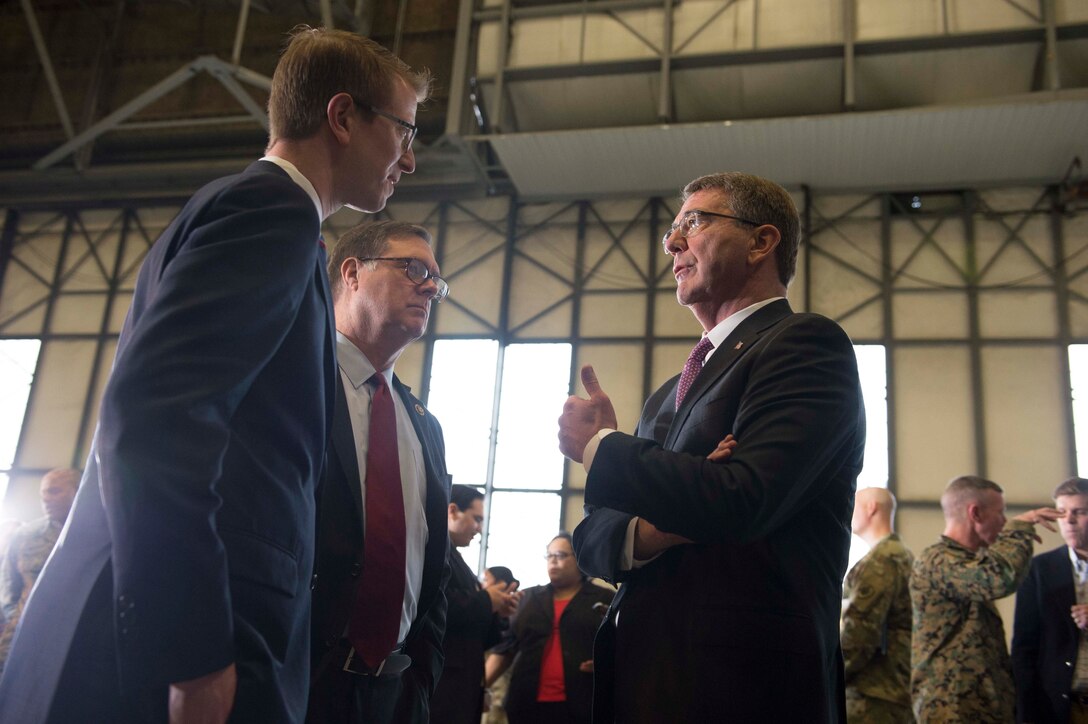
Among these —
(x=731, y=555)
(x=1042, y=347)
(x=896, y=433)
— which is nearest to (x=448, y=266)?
(x=896, y=433)

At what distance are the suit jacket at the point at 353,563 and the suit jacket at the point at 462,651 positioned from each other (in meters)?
1.74

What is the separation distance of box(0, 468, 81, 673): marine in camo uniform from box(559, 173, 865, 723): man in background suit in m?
4.19

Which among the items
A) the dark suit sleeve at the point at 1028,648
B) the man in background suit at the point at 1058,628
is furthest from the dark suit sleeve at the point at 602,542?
the dark suit sleeve at the point at 1028,648

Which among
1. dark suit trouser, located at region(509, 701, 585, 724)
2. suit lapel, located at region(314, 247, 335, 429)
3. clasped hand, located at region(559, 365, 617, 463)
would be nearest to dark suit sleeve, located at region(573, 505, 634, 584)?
clasped hand, located at region(559, 365, 617, 463)

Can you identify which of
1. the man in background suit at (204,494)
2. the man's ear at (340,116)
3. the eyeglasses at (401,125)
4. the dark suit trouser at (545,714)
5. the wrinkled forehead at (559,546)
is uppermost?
the eyeglasses at (401,125)

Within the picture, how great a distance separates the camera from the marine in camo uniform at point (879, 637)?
3.88 m

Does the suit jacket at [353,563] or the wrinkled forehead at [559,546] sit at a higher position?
the wrinkled forehead at [559,546]

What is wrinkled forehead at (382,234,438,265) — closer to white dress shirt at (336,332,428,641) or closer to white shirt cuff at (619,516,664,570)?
white dress shirt at (336,332,428,641)

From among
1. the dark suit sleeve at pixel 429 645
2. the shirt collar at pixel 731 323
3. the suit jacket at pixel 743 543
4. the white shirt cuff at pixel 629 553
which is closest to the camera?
the suit jacket at pixel 743 543

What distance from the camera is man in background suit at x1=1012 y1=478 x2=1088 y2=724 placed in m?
3.91

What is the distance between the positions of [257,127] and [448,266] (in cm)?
296

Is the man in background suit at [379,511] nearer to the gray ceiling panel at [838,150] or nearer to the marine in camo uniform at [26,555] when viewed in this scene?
the marine in camo uniform at [26,555]

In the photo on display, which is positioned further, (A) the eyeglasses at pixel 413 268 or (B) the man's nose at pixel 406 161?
(A) the eyeglasses at pixel 413 268

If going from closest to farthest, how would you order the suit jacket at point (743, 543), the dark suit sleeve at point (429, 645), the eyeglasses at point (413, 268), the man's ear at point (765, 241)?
the suit jacket at point (743, 543)
the man's ear at point (765, 241)
the dark suit sleeve at point (429, 645)
the eyeglasses at point (413, 268)
